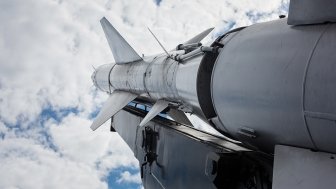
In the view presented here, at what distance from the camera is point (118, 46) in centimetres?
806

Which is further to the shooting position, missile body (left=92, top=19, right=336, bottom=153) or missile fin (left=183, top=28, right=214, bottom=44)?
missile fin (left=183, top=28, right=214, bottom=44)

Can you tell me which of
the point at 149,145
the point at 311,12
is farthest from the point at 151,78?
the point at 311,12

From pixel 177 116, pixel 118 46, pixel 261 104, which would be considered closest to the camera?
pixel 261 104

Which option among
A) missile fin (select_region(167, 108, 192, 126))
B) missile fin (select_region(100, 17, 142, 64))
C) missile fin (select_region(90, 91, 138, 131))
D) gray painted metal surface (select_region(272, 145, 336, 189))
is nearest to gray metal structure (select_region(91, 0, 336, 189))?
gray painted metal surface (select_region(272, 145, 336, 189))

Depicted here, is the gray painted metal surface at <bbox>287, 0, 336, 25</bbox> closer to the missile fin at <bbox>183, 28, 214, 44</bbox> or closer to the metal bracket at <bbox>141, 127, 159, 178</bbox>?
the metal bracket at <bbox>141, 127, 159, 178</bbox>

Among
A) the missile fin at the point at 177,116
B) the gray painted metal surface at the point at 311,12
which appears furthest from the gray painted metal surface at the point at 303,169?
the missile fin at the point at 177,116

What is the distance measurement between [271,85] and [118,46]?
5619mm

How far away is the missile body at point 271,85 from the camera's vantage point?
2.50 meters

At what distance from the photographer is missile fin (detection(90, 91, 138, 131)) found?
275 inches

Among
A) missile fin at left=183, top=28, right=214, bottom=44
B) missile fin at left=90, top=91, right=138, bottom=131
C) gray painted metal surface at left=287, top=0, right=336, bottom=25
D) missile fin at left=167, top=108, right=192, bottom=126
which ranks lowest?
missile fin at left=167, top=108, right=192, bottom=126

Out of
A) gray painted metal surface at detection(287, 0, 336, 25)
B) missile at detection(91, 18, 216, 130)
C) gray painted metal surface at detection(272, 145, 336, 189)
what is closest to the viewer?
gray painted metal surface at detection(272, 145, 336, 189)

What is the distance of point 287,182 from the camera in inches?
107

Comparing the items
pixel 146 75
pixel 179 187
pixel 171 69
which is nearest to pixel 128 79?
pixel 146 75

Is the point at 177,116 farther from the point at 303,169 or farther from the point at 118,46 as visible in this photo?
the point at 303,169
